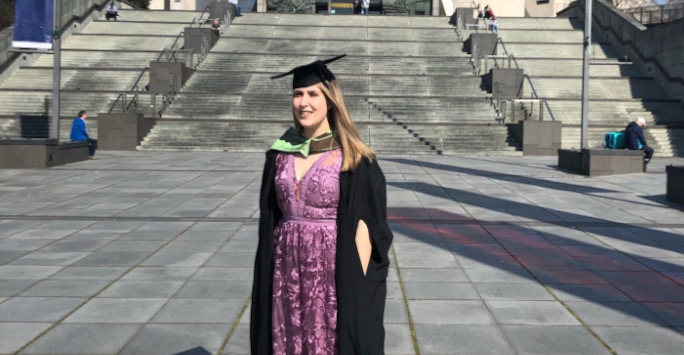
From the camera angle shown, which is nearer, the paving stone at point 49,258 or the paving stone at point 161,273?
the paving stone at point 161,273

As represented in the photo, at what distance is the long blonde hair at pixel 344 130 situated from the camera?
309cm

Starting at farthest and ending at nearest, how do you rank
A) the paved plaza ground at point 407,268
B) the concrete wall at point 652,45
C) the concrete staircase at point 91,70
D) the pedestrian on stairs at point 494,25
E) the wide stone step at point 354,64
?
the pedestrian on stairs at point 494,25
the wide stone step at point 354,64
the concrete wall at point 652,45
the concrete staircase at point 91,70
the paved plaza ground at point 407,268

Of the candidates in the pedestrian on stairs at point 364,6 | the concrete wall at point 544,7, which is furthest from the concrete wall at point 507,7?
the pedestrian on stairs at point 364,6

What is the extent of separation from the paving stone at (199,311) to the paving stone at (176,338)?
0.14 m

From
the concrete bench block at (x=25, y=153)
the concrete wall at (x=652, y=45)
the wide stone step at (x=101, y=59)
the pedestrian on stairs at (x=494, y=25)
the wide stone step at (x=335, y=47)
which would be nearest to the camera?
the concrete bench block at (x=25, y=153)

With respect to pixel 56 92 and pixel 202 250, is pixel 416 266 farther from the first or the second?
pixel 56 92

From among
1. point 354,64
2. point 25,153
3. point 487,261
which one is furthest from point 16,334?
point 354,64

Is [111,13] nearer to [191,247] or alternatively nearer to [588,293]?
[191,247]

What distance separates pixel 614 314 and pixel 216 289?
340 cm

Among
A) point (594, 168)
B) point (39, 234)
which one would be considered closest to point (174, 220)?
point (39, 234)

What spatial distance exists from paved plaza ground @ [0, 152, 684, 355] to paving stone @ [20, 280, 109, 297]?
1.3 inches

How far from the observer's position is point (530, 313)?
578cm

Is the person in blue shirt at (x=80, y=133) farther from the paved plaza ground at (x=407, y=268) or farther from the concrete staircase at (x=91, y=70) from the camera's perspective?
the concrete staircase at (x=91, y=70)

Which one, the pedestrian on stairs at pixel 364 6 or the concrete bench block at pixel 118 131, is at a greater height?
the pedestrian on stairs at pixel 364 6
